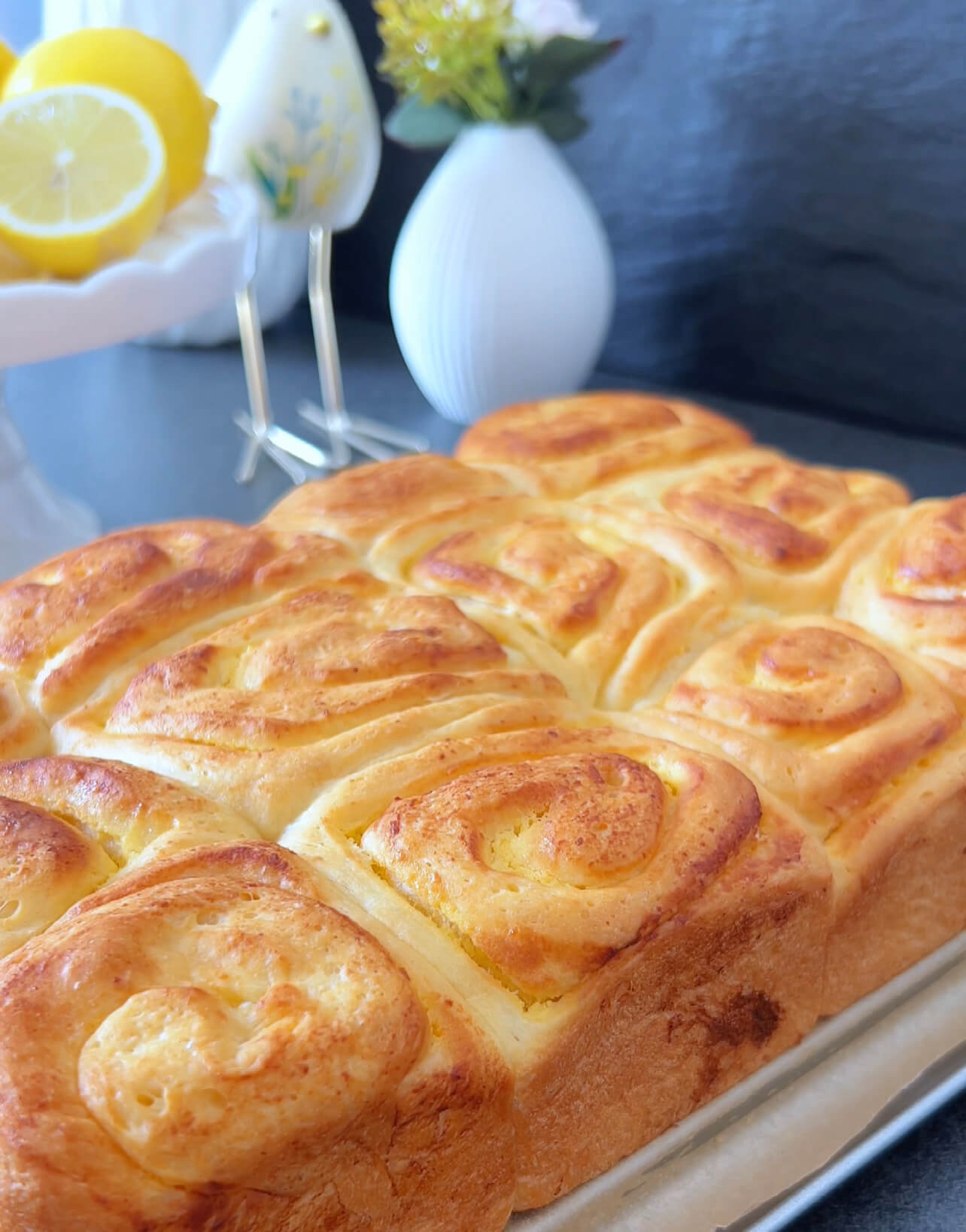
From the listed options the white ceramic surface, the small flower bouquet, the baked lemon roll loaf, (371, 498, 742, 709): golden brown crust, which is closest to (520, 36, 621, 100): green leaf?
the small flower bouquet

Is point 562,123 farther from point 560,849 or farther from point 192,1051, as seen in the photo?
point 192,1051

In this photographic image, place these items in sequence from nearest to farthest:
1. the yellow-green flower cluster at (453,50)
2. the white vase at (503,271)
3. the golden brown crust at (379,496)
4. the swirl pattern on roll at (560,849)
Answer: the swirl pattern on roll at (560,849) < the golden brown crust at (379,496) < the yellow-green flower cluster at (453,50) < the white vase at (503,271)

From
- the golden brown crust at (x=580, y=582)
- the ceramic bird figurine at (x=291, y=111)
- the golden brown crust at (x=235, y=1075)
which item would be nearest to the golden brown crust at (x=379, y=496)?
the golden brown crust at (x=580, y=582)

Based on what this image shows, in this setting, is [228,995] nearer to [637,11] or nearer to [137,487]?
[137,487]

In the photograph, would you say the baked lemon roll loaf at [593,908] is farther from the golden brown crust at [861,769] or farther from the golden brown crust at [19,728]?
the golden brown crust at [19,728]

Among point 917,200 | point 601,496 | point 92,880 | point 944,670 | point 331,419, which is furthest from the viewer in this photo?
point 331,419

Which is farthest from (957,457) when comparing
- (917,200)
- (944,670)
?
(944,670)

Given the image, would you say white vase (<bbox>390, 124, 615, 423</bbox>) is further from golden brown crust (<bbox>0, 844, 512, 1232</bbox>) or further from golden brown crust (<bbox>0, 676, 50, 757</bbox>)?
golden brown crust (<bbox>0, 844, 512, 1232</bbox>)
